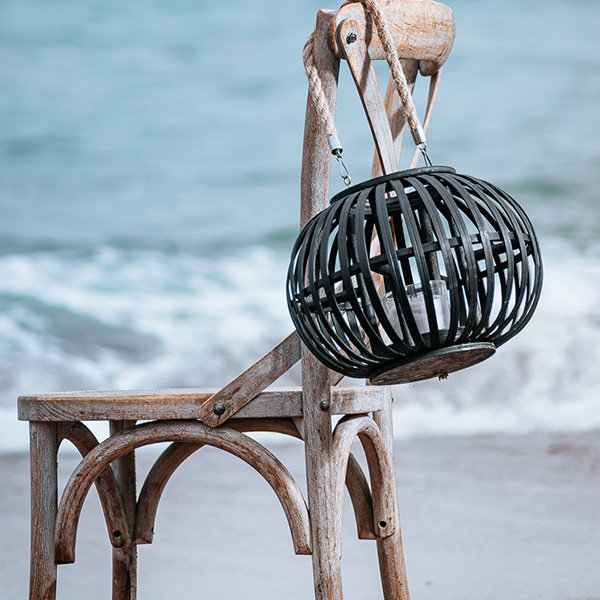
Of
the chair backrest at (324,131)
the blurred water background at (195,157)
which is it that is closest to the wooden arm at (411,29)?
the chair backrest at (324,131)

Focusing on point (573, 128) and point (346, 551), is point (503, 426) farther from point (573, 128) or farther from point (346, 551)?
point (573, 128)

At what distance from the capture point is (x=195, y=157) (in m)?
4.50

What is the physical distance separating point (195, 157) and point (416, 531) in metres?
2.74

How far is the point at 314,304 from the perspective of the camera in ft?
3.01

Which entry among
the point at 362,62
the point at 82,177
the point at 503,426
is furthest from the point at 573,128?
the point at 362,62

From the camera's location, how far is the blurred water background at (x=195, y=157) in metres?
3.86

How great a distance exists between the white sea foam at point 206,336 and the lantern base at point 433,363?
2.26 meters

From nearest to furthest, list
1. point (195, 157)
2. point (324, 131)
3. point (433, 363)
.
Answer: point (433, 363) < point (324, 131) < point (195, 157)

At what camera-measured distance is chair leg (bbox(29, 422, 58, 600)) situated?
1.10 metres

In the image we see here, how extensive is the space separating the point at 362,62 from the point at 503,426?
2383 mm

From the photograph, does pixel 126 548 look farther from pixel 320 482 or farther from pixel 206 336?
pixel 206 336

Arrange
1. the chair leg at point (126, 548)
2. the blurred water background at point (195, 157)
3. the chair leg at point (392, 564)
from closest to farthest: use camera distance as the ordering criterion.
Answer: the chair leg at point (392, 564) < the chair leg at point (126, 548) < the blurred water background at point (195, 157)

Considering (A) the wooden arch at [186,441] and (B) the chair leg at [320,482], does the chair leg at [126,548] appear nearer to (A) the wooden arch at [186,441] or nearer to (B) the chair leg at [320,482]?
(A) the wooden arch at [186,441]

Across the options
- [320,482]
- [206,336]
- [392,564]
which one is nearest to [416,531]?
[392,564]
